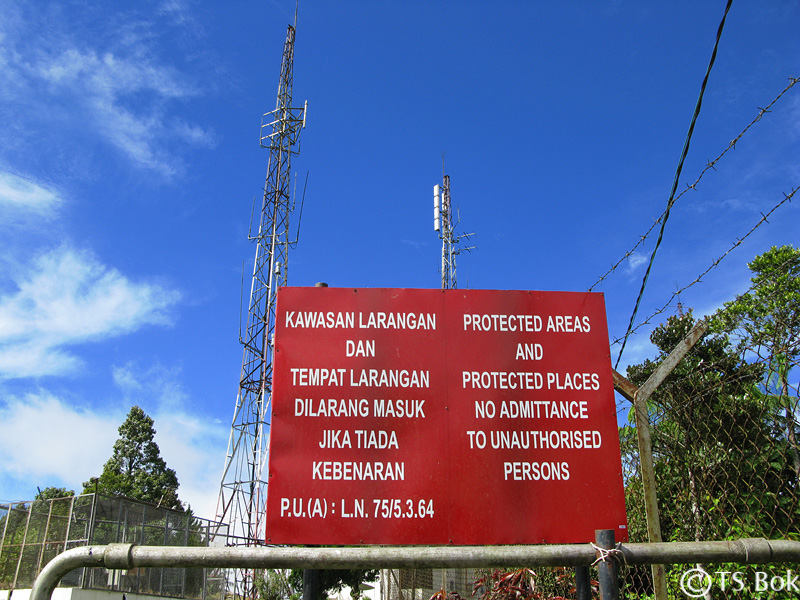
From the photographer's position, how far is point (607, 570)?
2580mm

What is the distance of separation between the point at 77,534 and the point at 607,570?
55.7ft

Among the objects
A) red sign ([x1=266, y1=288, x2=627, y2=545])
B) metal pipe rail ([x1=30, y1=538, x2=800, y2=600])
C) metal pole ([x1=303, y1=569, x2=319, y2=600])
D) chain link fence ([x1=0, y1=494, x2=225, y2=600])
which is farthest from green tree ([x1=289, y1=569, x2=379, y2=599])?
metal pipe rail ([x1=30, y1=538, x2=800, y2=600])

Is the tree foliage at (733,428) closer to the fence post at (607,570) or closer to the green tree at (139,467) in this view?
the fence post at (607,570)

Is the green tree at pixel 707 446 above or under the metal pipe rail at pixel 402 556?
above

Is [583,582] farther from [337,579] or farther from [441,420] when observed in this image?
[337,579]

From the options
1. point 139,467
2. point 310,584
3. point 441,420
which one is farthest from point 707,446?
point 139,467

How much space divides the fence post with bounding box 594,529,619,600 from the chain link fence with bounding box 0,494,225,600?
1550 centimetres

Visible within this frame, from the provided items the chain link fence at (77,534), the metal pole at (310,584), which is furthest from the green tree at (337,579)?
the metal pole at (310,584)

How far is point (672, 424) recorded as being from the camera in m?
4.12

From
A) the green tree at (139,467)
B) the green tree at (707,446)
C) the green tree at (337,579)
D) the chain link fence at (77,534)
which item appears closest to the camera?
the green tree at (707,446)

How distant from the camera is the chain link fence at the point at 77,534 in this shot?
629 inches

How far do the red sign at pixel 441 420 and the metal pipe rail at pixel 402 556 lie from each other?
0.45m

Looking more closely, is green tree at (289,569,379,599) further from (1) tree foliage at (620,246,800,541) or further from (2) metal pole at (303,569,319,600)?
(2) metal pole at (303,569,319,600)

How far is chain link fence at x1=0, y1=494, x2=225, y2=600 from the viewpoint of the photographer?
15984mm
